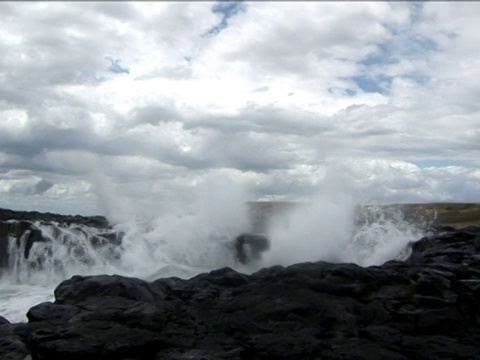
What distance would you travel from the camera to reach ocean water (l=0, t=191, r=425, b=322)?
29906 mm

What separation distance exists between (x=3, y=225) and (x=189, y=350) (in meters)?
24.5

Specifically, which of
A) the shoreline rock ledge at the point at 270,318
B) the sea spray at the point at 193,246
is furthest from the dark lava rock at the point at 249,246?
the shoreline rock ledge at the point at 270,318

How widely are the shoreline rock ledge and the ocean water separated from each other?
1226 centimetres

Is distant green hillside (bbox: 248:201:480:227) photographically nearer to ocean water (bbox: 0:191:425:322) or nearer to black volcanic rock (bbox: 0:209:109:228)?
ocean water (bbox: 0:191:425:322)

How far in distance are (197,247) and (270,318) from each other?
22444 mm

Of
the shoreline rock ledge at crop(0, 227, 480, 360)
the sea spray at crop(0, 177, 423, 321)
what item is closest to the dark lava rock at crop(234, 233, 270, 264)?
the sea spray at crop(0, 177, 423, 321)

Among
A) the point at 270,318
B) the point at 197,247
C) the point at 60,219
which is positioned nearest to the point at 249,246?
the point at 197,247

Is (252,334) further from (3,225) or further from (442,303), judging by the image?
(3,225)

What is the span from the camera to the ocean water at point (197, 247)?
2991 centimetres

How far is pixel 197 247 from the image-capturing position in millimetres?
35594

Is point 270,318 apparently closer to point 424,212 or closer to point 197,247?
point 197,247

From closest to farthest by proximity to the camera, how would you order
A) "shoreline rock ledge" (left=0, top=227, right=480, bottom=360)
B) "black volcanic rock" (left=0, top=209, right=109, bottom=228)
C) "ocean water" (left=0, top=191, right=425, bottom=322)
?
1. "shoreline rock ledge" (left=0, top=227, right=480, bottom=360)
2. "ocean water" (left=0, top=191, right=425, bottom=322)
3. "black volcanic rock" (left=0, top=209, right=109, bottom=228)

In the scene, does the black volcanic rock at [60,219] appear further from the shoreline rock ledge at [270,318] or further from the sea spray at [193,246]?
the shoreline rock ledge at [270,318]

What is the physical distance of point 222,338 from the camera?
12953mm
